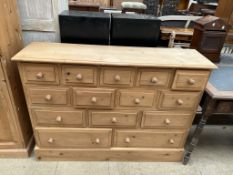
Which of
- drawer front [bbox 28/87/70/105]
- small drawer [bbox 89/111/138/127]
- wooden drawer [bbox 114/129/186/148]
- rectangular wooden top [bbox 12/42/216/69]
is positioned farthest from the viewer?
wooden drawer [bbox 114/129/186/148]

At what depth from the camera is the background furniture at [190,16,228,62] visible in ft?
4.99

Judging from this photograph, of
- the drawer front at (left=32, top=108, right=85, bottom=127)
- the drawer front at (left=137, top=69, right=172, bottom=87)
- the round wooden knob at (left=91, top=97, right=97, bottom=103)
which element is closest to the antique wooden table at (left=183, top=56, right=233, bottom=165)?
the drawer front at (left=137, top=69, right=172, bottom=87)

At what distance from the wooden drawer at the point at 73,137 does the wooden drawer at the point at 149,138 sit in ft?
0.34

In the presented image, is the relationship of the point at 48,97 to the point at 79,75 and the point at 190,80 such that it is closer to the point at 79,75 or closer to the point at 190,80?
the point at 79,75

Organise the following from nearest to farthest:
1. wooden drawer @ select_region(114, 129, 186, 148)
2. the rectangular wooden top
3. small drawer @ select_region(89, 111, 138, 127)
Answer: the rectangular wooden top
small drawer @ select_region(89, 111, 138, 127)
wooden drawer @ select_region(114, 129, 186, 148)

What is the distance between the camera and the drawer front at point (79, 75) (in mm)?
1164

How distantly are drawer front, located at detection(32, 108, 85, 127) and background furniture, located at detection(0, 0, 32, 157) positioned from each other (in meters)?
0.18

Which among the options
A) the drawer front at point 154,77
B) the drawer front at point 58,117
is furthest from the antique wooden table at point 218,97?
the drawer front at point 58,117

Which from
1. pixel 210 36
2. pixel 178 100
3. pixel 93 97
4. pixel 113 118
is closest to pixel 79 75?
pixel 93 97

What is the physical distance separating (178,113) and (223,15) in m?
3.74

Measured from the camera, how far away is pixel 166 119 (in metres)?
1.39

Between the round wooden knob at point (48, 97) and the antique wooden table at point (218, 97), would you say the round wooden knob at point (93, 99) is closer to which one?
the round wooden knob at point (48, 97)

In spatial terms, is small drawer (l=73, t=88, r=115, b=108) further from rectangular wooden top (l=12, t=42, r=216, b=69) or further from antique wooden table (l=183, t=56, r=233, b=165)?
antique wooden table (l=183, t=56, r=233, b=165)

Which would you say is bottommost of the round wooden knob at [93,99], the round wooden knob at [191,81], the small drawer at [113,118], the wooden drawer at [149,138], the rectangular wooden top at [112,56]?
the wooden drawer at [149,138]
